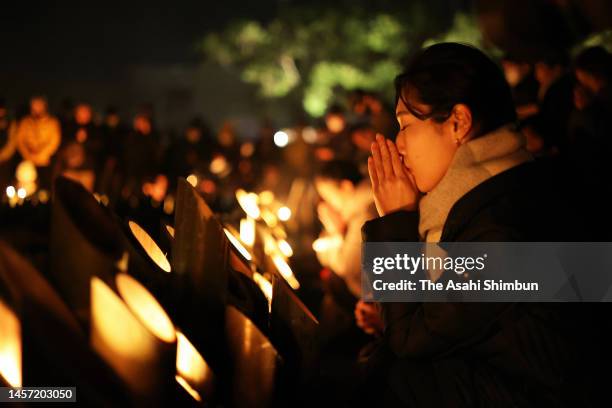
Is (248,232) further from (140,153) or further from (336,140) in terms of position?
(140,153)

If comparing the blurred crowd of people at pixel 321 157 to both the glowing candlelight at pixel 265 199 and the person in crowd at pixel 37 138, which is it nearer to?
the person in crowd at pixel 37 138

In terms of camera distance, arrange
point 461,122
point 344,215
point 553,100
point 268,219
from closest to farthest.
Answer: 1. point 461,122
2. point 268,219
3. point 344,215
4. point 553,100

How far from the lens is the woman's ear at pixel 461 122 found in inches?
78.2

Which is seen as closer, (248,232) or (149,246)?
(149,246)

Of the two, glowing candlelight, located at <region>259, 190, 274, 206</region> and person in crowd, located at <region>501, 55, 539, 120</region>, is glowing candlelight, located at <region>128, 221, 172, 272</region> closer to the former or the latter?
glowing candlelight, located at <region>259, 190, 274, 206</region>

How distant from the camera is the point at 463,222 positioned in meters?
1.84

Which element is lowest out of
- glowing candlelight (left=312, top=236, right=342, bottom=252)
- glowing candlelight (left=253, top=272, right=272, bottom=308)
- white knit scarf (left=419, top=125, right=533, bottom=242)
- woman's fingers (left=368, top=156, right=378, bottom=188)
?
glowing candlelight (left=253, top=272, right=272, bottom=308)

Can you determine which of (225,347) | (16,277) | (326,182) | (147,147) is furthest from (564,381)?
(147,147)

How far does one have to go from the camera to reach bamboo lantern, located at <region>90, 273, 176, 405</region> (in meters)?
1.38

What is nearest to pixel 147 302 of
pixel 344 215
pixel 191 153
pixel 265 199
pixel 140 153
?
pixel 344 215

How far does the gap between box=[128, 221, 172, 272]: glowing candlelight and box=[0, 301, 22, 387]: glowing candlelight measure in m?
0.55

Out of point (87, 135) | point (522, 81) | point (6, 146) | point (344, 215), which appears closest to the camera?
point (344, 215)

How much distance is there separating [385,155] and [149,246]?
0.72 metres

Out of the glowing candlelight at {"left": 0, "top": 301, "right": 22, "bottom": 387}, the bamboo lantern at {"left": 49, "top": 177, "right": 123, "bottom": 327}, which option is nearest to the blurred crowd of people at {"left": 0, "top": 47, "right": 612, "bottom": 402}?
the bamboo lantern at {"left": 49, "top": 177, "right": 123, "bottom": 327}
